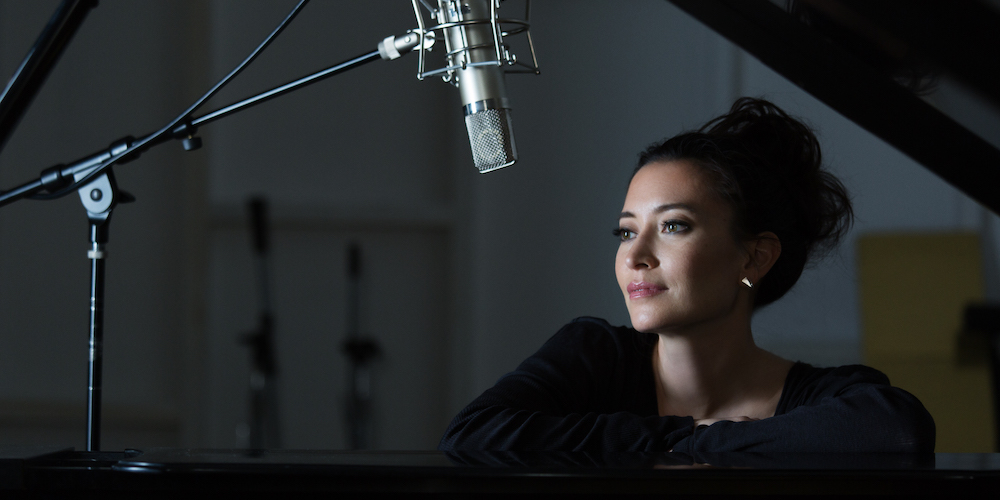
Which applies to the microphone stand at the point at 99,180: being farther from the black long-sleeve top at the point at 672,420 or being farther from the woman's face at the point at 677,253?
the woman's face at the point at 677,253

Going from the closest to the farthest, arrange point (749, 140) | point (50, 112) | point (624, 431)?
1. point (624, 431)
2. point (749, 140)
3. point (50, 112)

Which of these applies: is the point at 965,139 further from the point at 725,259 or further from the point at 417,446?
the point at 417,446

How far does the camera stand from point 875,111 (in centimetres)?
103

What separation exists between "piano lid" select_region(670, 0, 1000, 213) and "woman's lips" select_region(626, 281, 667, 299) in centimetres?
34

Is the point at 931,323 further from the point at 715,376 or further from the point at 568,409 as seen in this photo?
the point at 568,409

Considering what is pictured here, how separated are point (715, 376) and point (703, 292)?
16 centimetres

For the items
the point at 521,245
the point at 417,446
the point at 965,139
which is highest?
the point at 521,245

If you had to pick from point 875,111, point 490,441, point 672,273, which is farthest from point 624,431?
point 875,111

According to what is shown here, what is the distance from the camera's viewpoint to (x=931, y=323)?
304cm

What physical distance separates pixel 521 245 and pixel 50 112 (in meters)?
1.80

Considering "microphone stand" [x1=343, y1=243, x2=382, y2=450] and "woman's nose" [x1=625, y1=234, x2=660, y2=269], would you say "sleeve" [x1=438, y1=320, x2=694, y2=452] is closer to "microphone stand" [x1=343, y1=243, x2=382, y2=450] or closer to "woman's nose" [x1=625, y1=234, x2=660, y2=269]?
"woman's nose" [x1=625, y1=234, x2=660, y2=269]

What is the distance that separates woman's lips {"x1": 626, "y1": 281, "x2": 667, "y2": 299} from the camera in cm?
119

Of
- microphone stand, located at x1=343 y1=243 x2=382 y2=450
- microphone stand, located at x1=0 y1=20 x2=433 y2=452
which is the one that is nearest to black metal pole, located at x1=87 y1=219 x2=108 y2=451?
microphone stand, located at x1=0 y1=20 x2=433 y2=452

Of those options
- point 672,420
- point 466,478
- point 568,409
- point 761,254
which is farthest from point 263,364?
point 466,478
